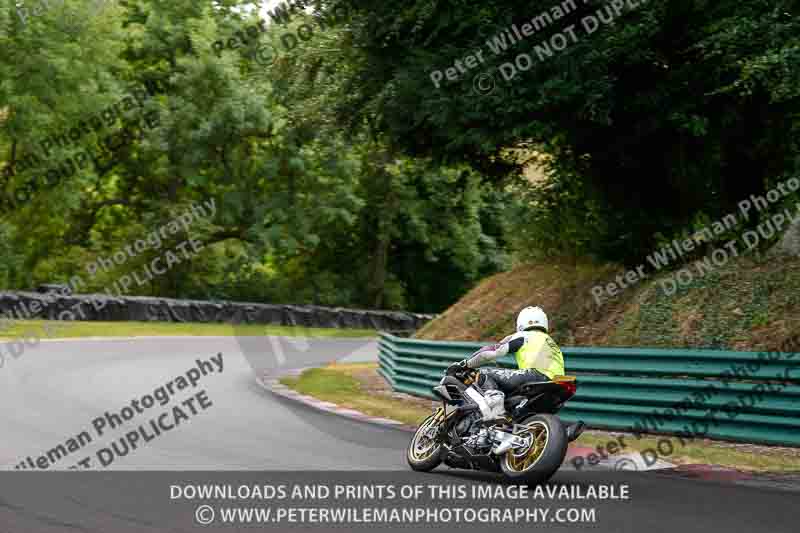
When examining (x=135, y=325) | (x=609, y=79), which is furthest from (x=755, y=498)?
(x=135, y=325)

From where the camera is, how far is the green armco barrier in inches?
489

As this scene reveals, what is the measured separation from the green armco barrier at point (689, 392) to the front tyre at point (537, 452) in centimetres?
342

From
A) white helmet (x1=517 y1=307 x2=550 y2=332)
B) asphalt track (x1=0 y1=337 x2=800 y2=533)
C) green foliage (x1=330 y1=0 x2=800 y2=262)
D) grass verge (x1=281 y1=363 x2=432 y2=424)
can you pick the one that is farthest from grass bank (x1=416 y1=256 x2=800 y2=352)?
white helmet (x1=517 y1=307 x2=550 y2=332)

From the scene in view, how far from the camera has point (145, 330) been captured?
119 feet

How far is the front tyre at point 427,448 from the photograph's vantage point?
10.6 m

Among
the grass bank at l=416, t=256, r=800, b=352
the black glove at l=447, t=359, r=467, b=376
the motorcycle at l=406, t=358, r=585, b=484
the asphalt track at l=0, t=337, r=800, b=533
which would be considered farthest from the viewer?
the grass bank at l=416, t=256, r=800, b=352

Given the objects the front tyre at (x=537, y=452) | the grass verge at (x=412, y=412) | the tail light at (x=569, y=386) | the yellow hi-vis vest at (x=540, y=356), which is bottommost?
the grass verge at (x=412, y=412)

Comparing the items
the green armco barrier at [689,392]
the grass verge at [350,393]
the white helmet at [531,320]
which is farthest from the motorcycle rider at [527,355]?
the grass verge at [350,393]

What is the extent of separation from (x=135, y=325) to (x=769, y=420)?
2830 cm

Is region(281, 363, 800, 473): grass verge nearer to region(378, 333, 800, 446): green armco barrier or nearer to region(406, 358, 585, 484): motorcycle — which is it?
region(378, 333, 800, 446): green armco barrier

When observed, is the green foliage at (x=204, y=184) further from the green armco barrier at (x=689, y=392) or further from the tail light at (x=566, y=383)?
the tail light at (x=566, y=383)

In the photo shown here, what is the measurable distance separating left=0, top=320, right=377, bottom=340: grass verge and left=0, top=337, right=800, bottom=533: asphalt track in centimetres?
791

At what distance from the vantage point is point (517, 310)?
20172 millimetres

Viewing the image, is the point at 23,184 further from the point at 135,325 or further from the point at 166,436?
the point at 166,436
